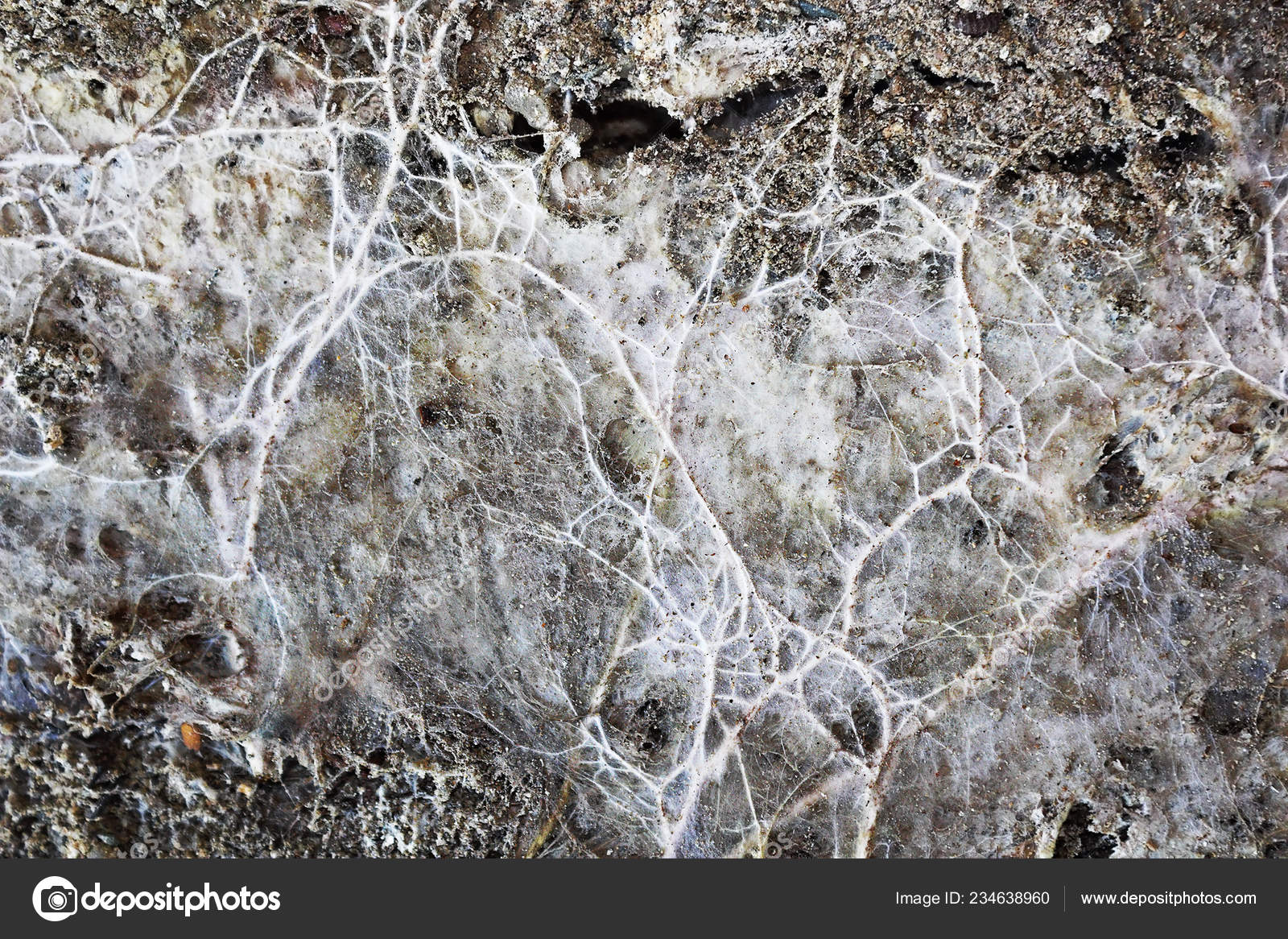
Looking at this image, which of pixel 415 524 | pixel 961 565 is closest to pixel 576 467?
pixel 415 524

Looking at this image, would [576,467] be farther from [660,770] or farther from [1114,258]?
[1114,258]

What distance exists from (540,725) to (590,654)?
0.45 metres

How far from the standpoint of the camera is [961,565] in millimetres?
3756

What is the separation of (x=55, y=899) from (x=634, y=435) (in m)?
3.58

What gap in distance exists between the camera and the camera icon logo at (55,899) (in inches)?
142

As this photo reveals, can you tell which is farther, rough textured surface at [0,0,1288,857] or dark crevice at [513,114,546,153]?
dark crevice at [513,114,546,153]

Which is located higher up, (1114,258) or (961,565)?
(1114,258)

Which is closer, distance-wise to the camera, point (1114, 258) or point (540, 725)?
point (1114, 258)
